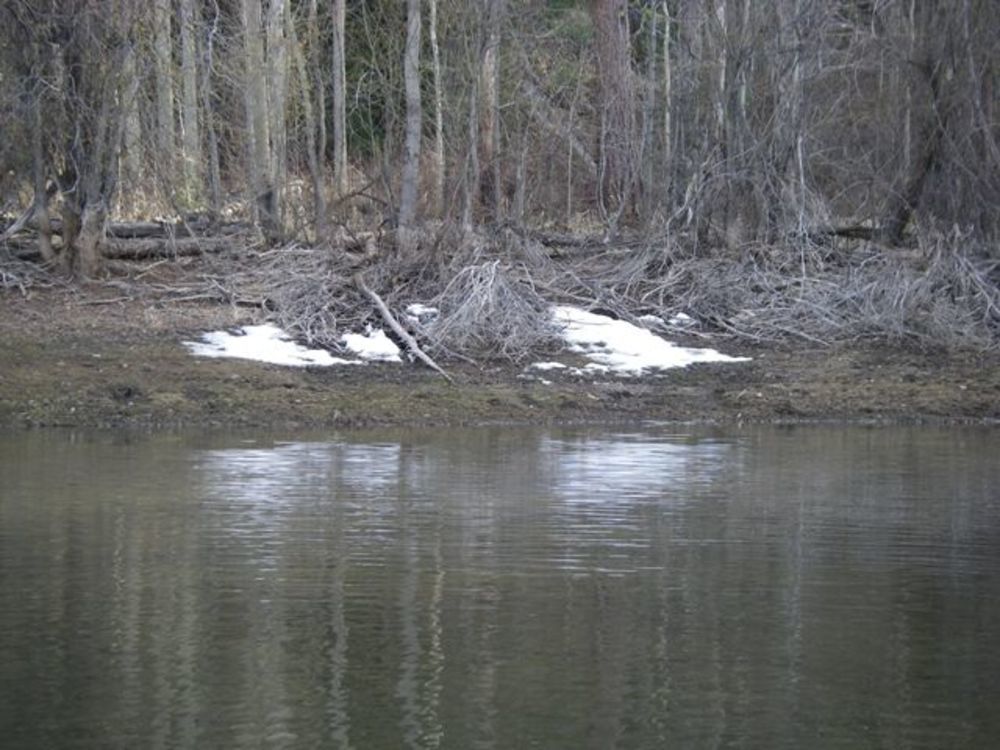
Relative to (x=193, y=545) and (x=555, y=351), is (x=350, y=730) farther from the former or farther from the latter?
(x=555, y=351)

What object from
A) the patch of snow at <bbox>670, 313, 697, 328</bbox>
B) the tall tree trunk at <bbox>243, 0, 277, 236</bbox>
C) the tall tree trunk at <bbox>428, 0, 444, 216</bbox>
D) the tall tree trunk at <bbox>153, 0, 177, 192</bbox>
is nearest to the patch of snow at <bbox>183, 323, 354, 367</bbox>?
the tall tree trunk at <bbox>153, 0, 177, 192</bbox>

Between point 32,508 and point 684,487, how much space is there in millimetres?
5083

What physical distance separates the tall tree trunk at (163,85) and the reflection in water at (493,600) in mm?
8062

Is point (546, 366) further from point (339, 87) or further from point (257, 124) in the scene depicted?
point (339, 87)

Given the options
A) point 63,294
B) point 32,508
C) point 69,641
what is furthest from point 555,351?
point 69,641

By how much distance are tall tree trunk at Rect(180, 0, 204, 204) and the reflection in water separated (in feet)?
32.1

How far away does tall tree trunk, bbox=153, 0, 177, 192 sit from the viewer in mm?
22391

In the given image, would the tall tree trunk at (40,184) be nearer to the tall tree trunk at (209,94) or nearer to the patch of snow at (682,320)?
the tall tree trunk at (209,94)

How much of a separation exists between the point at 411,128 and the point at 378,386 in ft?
20.2

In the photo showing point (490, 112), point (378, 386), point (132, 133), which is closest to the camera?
point (378, 386)

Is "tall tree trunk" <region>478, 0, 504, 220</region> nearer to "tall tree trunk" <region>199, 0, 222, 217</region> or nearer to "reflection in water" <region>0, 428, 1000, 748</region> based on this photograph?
"tall tree trunk" <region>199, 0, 222, 217</region>

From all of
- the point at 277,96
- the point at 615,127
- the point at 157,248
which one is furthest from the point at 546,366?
the point at 277,96

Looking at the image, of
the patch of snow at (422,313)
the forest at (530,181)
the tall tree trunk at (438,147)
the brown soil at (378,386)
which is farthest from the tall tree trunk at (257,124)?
the brown soil at (378,386)

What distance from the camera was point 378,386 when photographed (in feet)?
63.4
